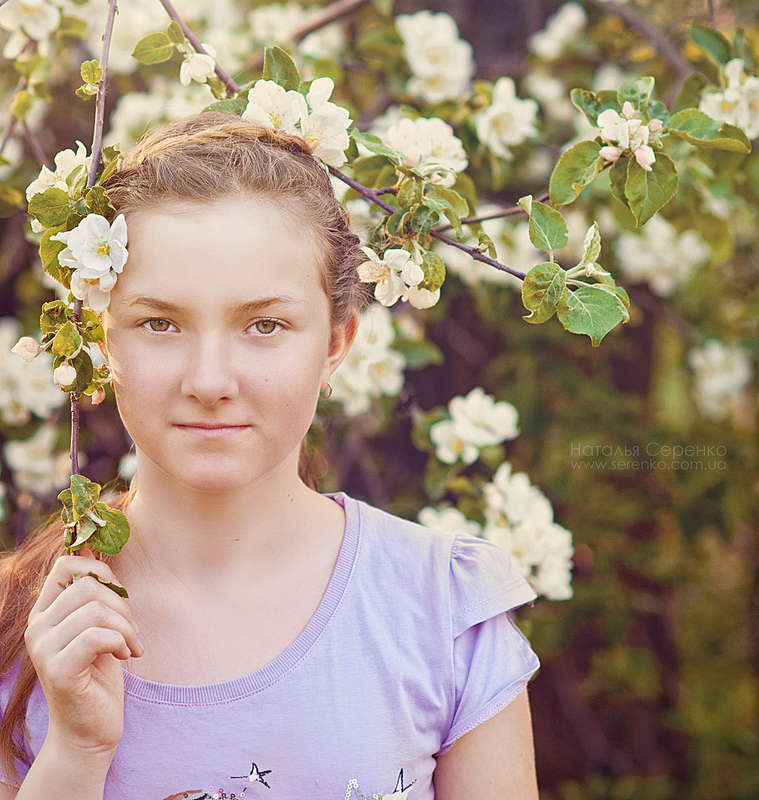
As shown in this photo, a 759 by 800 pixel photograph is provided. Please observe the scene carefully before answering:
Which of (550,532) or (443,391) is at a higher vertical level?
(443,391)

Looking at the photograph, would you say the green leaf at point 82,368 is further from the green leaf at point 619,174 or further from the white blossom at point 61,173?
the green leaf at point 619,174

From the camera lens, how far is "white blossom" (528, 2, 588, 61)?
2279 millimetres

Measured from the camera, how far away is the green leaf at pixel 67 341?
92 cm

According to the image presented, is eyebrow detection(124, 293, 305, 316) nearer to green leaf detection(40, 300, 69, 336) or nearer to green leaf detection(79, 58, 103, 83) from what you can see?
green leaf detection(40, 300, 69, 336)

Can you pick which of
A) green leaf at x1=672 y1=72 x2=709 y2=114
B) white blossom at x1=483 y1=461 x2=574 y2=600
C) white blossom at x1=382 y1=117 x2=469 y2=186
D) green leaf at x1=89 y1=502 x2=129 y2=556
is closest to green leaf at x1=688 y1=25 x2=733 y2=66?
green leaf at x1=672 y1=72 x2=709 y2=114

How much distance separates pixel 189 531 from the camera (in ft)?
3.64

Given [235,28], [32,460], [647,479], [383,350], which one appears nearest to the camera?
Answer: [383,350]

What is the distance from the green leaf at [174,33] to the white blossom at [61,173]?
292 millimetres

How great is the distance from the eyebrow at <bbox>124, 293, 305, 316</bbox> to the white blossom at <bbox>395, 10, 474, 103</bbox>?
3.21 feet

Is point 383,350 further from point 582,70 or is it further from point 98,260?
point 582,70

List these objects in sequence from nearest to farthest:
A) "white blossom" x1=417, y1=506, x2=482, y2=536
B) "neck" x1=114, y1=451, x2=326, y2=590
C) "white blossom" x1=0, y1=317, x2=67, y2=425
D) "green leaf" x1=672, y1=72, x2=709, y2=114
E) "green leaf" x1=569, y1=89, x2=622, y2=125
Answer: "neck" x1=114, y1=451, x2=326, y2=590 → "green leaf" x1=569, y1=89, x2=622, y2=125 → "green leaf" x1=672, y1=72, x2=709, y2=114 → "white blossom" x1=417, y1=506, x2=482, y2=536 → "white blossom" x1=0, y1=317, x2=67, y2=425

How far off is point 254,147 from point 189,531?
47 centimetres

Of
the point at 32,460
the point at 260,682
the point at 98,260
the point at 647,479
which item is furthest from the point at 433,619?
the point at 647,479

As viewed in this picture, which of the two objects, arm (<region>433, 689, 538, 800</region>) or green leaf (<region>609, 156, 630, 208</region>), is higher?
green leaf (<region>609, 156, 630, 208</region>)
